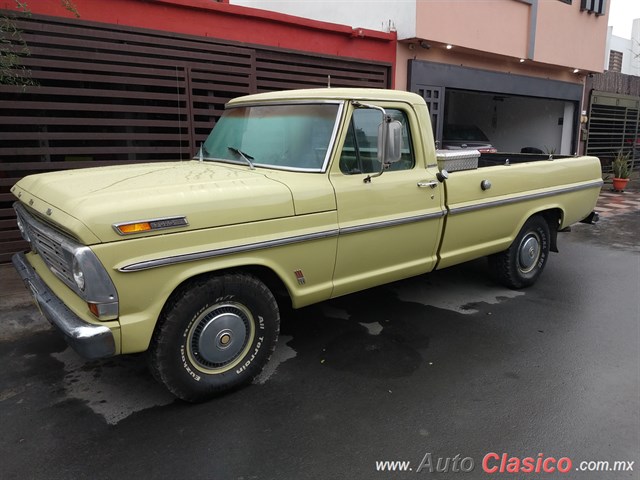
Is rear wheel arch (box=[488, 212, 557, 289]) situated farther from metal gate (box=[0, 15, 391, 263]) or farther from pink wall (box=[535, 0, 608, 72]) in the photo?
pink wall (box=[535, 0, 608, 72])

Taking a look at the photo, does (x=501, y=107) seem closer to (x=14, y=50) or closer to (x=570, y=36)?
(x=570, y=36)

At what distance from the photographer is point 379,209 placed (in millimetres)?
3850

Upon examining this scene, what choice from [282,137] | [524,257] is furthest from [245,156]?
[524,257]

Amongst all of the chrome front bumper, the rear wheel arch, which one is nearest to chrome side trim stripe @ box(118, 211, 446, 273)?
the chrome front bumper

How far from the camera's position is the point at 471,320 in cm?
469

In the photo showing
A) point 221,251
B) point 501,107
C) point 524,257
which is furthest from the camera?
point 501,107

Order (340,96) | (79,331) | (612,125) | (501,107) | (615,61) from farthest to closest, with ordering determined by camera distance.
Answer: (615,61) → (501,107) → (612,125) → (340,96) → (79,331)

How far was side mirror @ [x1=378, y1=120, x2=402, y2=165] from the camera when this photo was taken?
358cm

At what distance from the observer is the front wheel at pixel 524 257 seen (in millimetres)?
5348

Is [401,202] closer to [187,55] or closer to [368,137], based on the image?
[368,137]

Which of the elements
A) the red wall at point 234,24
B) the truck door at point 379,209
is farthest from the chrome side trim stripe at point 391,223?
the red wall at point 234,24

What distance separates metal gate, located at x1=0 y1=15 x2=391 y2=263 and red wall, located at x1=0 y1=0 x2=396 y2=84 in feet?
0.56

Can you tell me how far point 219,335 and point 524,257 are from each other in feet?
12.2

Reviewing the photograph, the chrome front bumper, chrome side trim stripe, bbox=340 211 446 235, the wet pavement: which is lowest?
the wet pavement
